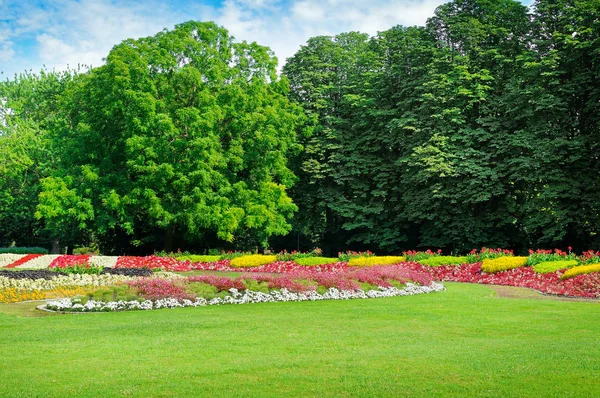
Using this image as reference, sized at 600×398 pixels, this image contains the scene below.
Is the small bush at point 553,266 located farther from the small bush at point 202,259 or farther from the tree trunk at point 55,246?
the tree trunk at point 55,246

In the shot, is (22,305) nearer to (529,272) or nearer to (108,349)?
(108,349)

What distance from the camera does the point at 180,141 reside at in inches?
1105

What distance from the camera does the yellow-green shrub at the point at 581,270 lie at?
50.9 ft

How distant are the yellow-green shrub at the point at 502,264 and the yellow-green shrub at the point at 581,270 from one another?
94.3 inches

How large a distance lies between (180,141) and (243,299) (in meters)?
16.4

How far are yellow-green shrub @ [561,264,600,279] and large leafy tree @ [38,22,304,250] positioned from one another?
1602cm

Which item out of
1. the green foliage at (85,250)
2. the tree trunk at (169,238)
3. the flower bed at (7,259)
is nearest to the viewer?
the flower bed at (7,259)

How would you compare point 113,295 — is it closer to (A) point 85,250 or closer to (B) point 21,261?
(B) point 21,261

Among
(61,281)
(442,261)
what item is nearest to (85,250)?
(61,281)

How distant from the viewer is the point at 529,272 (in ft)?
58.5

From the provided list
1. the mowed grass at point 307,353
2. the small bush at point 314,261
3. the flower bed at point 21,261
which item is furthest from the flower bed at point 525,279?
the flower bed at point 21,261

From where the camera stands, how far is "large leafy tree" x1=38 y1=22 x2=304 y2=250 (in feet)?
91.8

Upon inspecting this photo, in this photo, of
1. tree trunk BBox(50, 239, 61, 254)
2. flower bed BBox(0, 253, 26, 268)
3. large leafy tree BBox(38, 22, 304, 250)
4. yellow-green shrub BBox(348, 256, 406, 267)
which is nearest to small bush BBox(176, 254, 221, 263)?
large leafy tree BBox(38, 22, 304, 250)

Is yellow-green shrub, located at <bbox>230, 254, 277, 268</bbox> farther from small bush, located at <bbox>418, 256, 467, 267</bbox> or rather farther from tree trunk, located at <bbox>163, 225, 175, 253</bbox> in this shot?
tree trunk, located at <bbox>163, 225, 175, 253</bbox>
